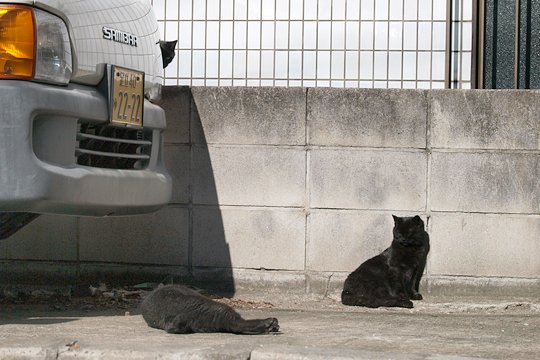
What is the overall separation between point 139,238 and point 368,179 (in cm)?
175

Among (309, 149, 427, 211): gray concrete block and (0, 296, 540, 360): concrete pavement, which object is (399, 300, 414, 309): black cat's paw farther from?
Answer: (309, 149, 427, 211): gray concrete block

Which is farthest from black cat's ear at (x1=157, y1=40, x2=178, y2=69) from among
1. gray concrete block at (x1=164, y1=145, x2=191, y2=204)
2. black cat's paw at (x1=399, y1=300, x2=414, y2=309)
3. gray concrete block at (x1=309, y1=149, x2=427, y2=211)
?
black cat's paw at (x1=399, y1=300, x2=414, y2=309)

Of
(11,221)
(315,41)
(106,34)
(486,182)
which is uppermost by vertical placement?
(315,41)

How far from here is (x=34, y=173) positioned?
16.9 ft

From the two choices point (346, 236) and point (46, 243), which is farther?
point (46, 243)

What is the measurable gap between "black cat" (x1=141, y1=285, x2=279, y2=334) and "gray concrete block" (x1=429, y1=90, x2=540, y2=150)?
247 cm

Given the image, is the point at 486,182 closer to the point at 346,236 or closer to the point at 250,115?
the point at 346,236

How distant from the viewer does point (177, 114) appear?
742 cm

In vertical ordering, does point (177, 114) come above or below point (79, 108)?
above

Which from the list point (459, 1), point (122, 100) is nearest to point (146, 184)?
point (122, 100)

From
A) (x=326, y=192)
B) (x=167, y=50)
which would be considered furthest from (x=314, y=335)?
(x=167, y=50)

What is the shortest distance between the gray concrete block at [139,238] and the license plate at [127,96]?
4.94ft

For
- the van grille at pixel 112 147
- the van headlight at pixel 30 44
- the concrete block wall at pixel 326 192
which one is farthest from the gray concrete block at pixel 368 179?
the van headlight at pixel 30 44

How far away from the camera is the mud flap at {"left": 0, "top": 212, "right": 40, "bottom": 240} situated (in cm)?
567
